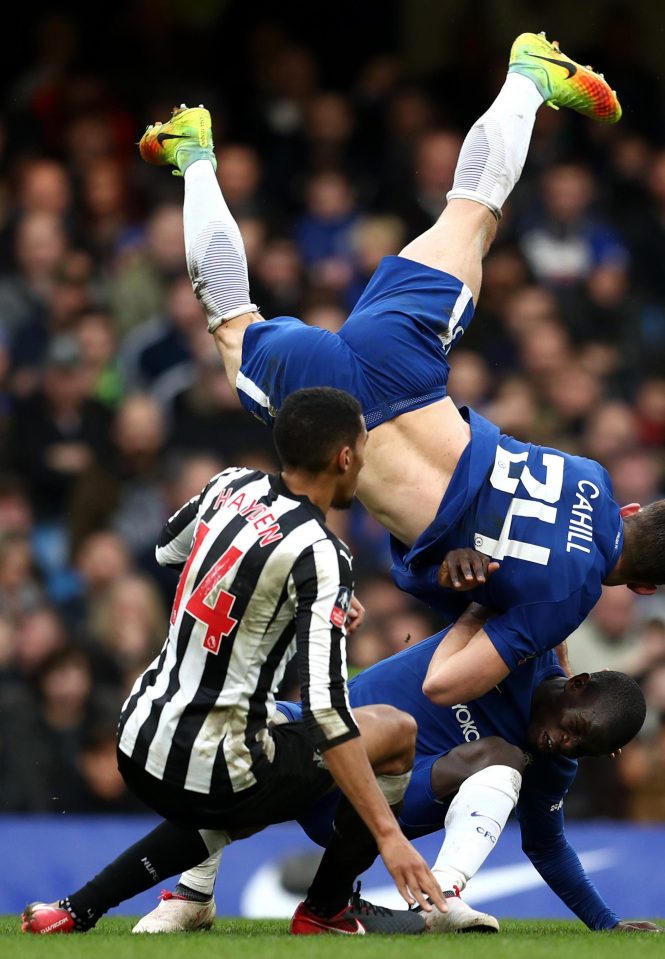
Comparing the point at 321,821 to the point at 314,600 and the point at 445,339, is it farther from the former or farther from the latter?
the point at 445,339

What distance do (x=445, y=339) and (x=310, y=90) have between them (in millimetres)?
5221

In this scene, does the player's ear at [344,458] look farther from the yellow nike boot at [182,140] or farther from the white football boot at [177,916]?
the yellow nike boot at [182,140]

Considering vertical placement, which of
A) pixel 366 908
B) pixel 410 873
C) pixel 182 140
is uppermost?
pixel 182 140

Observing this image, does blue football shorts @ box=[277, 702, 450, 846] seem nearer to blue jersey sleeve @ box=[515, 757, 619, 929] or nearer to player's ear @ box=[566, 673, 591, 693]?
blue jersey sleeve @ box=[515, 757, 619, 929]

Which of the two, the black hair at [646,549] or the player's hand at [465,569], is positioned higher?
the player's hand at [465,569]

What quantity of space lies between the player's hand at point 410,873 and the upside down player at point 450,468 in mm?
966

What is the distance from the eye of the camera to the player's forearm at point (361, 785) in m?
3.91

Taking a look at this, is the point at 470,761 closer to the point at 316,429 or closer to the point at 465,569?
the point at 465,569

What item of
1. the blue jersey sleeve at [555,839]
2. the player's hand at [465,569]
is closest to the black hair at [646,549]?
the player's hand at [465,569]

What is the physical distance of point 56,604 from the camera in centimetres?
838

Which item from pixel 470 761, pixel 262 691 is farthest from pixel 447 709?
pixel 262 691

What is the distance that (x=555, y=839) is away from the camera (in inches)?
208

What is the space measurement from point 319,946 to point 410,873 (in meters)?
0.29

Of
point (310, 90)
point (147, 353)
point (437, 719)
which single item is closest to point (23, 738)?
point (147, 353)
